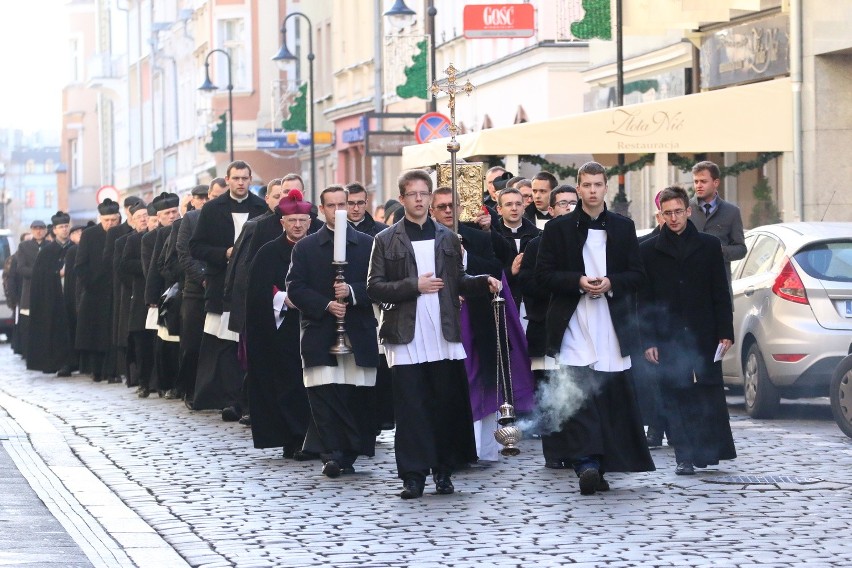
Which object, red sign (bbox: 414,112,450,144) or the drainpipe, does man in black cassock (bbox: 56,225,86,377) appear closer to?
red sign (bbox: 414,112,450,144)

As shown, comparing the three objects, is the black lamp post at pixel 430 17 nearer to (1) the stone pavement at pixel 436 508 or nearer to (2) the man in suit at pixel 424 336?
(1) the stone pavement at pixel 436 508

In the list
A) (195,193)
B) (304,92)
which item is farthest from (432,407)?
(304,92)

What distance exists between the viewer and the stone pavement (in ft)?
31.8

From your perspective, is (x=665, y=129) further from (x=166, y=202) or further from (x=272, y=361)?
(x=272, y=361)

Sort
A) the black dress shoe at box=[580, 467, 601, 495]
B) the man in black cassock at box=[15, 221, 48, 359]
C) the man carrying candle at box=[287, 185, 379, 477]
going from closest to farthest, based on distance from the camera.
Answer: the black dress shoe at box=[580, 467, 601, 495]
the man carrying candle at box=[287, 185, 379, 477]
the man in black cassock at box=[15, 221, 48, 359]

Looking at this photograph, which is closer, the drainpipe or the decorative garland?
the decorative garland

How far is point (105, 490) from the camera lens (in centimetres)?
1241

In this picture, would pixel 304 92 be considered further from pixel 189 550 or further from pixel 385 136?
pixel 189 550

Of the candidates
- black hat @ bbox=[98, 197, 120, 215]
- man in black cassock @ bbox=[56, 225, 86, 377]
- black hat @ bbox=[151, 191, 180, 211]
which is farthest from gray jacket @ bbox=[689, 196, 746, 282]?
man in black cassock @ bbox=[56, 225, 86, 377]

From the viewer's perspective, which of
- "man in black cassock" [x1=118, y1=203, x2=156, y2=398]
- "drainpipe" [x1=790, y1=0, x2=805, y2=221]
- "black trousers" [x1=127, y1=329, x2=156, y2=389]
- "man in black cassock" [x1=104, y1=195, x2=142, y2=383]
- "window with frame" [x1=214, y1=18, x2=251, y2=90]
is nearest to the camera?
"black trousers" [x1=127, y1=329, x2=156, y2=389]

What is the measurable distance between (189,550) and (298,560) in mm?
597

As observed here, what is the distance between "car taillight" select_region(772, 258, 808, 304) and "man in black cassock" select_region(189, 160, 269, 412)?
14.8 feet

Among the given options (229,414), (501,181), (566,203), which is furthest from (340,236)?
(229,414)

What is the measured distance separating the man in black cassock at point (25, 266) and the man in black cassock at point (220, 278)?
1350cm
